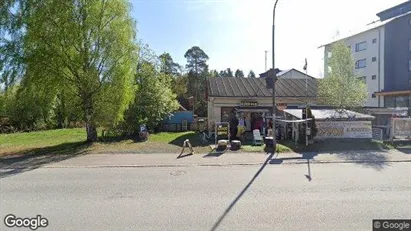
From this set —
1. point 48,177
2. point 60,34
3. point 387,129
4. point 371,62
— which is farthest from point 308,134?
point 371,62

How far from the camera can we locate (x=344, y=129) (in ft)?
54.0

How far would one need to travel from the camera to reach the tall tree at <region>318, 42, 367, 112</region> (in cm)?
1945

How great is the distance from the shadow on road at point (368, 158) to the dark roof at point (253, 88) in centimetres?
1055

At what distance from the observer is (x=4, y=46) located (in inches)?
615

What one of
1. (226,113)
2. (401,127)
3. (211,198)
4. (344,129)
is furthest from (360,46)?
(211,198)

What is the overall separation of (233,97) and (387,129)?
10.2 meters

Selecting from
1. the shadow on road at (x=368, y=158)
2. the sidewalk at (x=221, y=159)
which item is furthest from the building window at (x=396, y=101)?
the shadow on road at (x=368, y=158)

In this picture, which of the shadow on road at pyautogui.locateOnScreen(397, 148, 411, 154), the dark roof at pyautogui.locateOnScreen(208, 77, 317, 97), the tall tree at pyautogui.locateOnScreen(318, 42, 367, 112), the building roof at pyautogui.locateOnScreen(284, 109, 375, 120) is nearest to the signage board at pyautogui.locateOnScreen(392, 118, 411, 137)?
the building roof at pyautogui.locateOnScreen(284, 109, 375, 120)

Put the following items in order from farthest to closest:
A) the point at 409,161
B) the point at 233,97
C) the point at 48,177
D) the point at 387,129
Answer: the point at 233,97, the point at 387,129, the point at 409,161, the point at 48,177

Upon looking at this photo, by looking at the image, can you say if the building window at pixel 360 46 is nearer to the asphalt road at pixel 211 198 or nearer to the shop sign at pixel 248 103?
the shop sign at pixel 248 103

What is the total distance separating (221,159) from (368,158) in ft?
19.7

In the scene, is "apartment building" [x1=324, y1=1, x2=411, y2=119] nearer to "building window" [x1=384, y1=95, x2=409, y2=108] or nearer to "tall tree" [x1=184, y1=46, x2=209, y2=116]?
"building window" [x1=384, y1=95, x2=409, y2=108]

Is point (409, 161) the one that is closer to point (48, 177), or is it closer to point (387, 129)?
point (387, 129)

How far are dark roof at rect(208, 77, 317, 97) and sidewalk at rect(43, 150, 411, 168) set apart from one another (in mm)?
10269
